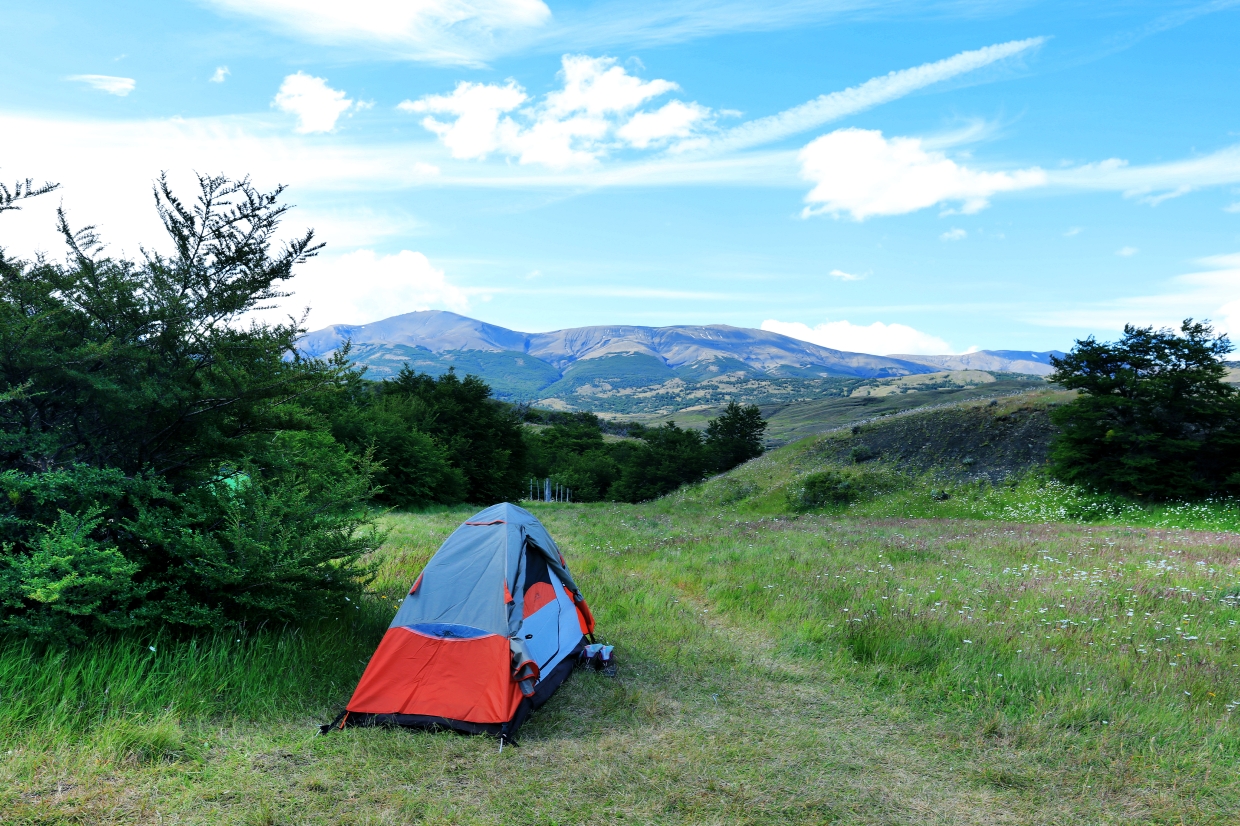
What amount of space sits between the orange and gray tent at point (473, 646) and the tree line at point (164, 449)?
1783 millimetres

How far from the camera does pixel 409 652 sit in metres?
6.86

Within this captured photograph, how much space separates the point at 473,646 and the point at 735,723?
115 inches

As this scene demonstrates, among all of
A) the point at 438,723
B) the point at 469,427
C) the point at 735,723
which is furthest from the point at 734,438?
the point at 438,723

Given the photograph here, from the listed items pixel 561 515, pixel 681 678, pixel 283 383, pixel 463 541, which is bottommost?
pixel 561 515

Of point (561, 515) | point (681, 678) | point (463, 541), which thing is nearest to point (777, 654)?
point (681, 678)

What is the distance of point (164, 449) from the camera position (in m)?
8.27

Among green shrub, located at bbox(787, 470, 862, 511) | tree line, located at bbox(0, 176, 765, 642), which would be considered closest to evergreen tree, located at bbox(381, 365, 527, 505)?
green shrub, located at bbox(787, 470, 862, 511)

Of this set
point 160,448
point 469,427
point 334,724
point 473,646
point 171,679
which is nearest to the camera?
point 334,724

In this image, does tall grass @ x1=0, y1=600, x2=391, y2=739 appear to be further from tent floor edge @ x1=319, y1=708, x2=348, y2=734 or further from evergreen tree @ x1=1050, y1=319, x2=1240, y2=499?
evergreen tree @ x1=1050, y1=319, x2=1240, y2=499

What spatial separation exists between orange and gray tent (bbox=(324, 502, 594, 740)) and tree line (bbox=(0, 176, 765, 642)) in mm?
1783

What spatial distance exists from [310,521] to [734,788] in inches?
239

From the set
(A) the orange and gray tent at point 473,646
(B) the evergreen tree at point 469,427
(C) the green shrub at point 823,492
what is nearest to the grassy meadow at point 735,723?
(A) the orange and gray tent at point 473,646

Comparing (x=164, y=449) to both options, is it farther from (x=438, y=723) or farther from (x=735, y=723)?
(x=735, y=723)

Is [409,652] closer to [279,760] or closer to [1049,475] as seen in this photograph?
[279,760]
